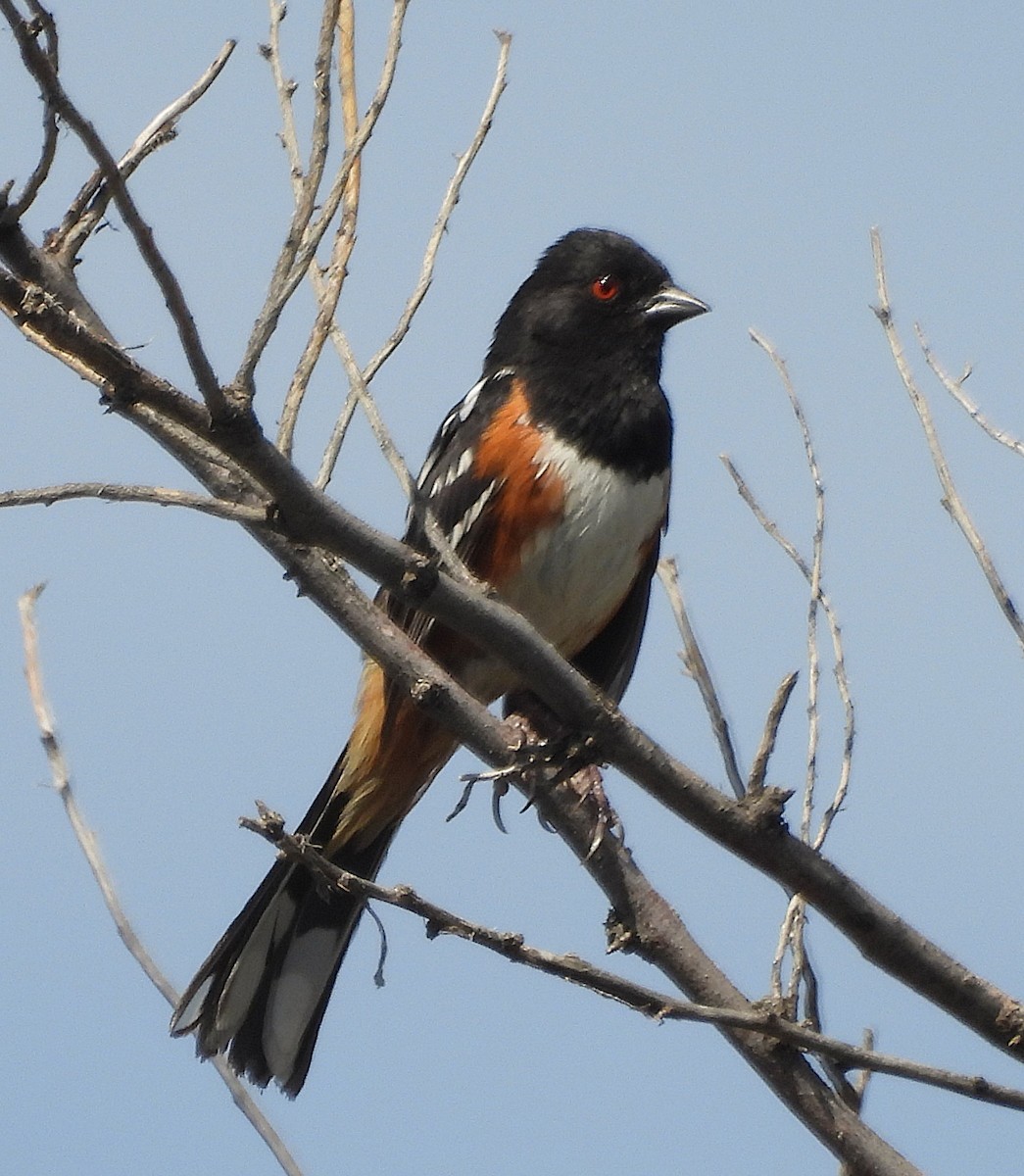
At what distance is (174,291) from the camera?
5.22 ft

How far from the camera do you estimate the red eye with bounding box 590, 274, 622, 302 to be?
13.0 feet

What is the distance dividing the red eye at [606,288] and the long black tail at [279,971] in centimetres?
140

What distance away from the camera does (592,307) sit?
12.9 feet

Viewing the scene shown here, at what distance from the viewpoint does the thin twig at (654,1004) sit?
5.76 feet

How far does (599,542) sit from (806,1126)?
1487mm

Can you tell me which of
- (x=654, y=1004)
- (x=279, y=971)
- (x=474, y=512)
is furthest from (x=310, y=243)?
(x=279, y=971)

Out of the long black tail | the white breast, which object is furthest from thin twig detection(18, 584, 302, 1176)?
the white breast

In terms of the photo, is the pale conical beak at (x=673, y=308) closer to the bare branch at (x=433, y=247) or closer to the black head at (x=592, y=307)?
the black head at (x=592, y=307)

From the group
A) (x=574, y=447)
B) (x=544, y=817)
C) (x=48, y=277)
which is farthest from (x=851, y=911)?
(x=574, y=447)

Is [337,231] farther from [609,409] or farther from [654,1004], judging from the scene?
[654,1004]

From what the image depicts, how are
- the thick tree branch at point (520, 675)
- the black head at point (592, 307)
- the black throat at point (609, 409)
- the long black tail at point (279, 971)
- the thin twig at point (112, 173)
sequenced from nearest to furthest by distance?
1. the thin twig at point (112, 173)
2. the thick tree branch at point (520, 675)
3. the long black tail at point (279, 971)
4. the black throat at point (609, 409)
5. the black head at point (592, 307)

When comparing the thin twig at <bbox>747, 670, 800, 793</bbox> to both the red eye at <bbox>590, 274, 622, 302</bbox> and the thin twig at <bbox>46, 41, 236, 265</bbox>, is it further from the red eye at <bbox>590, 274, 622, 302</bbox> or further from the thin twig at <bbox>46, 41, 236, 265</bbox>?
the red eye at <bbox>590, 274, 622, 302</bbox>

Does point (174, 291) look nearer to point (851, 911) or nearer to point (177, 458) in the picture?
point (177, 458)

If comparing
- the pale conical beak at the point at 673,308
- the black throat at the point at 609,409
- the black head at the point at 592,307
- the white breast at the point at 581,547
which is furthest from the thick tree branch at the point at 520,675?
the pale conical beak at the point at 673,308
